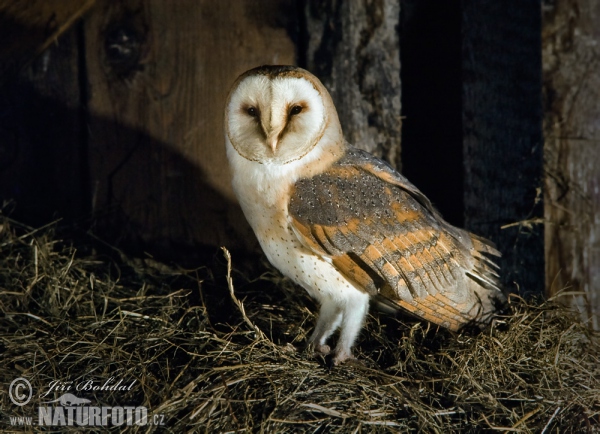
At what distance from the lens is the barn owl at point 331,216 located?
4.99ft

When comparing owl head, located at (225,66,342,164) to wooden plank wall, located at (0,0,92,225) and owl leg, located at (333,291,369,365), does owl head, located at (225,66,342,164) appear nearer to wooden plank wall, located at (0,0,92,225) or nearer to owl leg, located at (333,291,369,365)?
owl leg, located at (333,291,369,365)

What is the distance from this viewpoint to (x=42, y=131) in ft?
6.81

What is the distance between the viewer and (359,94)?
1963 mm

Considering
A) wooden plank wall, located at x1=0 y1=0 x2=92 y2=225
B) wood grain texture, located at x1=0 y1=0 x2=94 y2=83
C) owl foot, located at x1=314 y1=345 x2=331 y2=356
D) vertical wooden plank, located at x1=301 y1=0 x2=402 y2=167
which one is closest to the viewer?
owl foot, located at x1=314 y1=345 x2=331 y2=356

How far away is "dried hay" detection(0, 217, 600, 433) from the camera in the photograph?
1351 mm

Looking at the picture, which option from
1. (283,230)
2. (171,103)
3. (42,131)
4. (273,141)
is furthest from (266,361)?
(42,131)

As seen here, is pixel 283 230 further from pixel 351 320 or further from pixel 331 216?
pixel 351 320

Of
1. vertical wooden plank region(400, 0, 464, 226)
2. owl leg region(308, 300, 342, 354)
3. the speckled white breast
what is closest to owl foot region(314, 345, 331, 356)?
owl leg region(308, 300, 342, 354)

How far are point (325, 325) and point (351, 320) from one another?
10 centimetres

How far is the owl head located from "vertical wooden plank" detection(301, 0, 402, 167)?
0.36 metres

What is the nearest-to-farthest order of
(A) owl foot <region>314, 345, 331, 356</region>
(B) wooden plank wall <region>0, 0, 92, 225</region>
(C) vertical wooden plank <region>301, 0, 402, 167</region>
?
(A) owl foot <region>314, 345, 331, 356</region> → (C) vertical wooden plank <region>301, 0, 402, 167</region> → (B) wooden plank wall <region>0, 0, 92, 225</region>

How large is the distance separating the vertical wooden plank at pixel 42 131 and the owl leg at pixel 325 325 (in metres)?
0.93

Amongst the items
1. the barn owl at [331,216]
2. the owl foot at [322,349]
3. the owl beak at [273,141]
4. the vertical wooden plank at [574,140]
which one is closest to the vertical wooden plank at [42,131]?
the barn owl at [331,216]

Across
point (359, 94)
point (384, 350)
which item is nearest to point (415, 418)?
point (384, 350)
